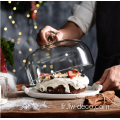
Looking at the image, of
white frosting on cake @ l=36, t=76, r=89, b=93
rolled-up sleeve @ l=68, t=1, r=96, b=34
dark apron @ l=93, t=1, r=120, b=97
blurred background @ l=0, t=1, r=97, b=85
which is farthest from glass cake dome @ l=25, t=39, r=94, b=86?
blurred background @ l=0, t=1, r=97, b=85

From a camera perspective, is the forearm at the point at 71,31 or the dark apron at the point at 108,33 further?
the forearm at the point at 71,31

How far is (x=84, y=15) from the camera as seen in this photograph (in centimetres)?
155

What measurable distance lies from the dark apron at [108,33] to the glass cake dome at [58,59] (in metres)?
0.42

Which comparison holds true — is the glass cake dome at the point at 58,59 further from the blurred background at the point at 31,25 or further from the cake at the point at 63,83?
the blurred background at the point at 31,25

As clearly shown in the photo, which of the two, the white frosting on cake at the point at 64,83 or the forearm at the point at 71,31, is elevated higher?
the forearm at the point at 71,31

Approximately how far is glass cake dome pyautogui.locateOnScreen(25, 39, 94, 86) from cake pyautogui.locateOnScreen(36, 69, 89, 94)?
5 centimetres

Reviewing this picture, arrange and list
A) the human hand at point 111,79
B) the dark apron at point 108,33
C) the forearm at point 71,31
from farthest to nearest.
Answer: the forearm at point 71,31
the dark apron at point 108,33
the human hand at point 111,79

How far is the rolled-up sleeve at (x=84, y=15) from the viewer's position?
60.4 inches

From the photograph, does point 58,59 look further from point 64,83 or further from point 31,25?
point 31,25

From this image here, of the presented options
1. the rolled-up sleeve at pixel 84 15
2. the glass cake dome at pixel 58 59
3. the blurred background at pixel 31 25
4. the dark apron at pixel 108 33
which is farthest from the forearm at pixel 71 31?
the blurred background at pixel 31 25

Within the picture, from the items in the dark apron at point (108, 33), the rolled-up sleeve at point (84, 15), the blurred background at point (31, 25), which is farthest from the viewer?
the blurred background at point (31, 25)

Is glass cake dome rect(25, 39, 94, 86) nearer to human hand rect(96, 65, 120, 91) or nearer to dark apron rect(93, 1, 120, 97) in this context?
human hand rect(96, 65, 120, 91)

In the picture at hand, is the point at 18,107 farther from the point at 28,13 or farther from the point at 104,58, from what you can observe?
the point at 28,13

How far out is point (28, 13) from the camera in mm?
2426
